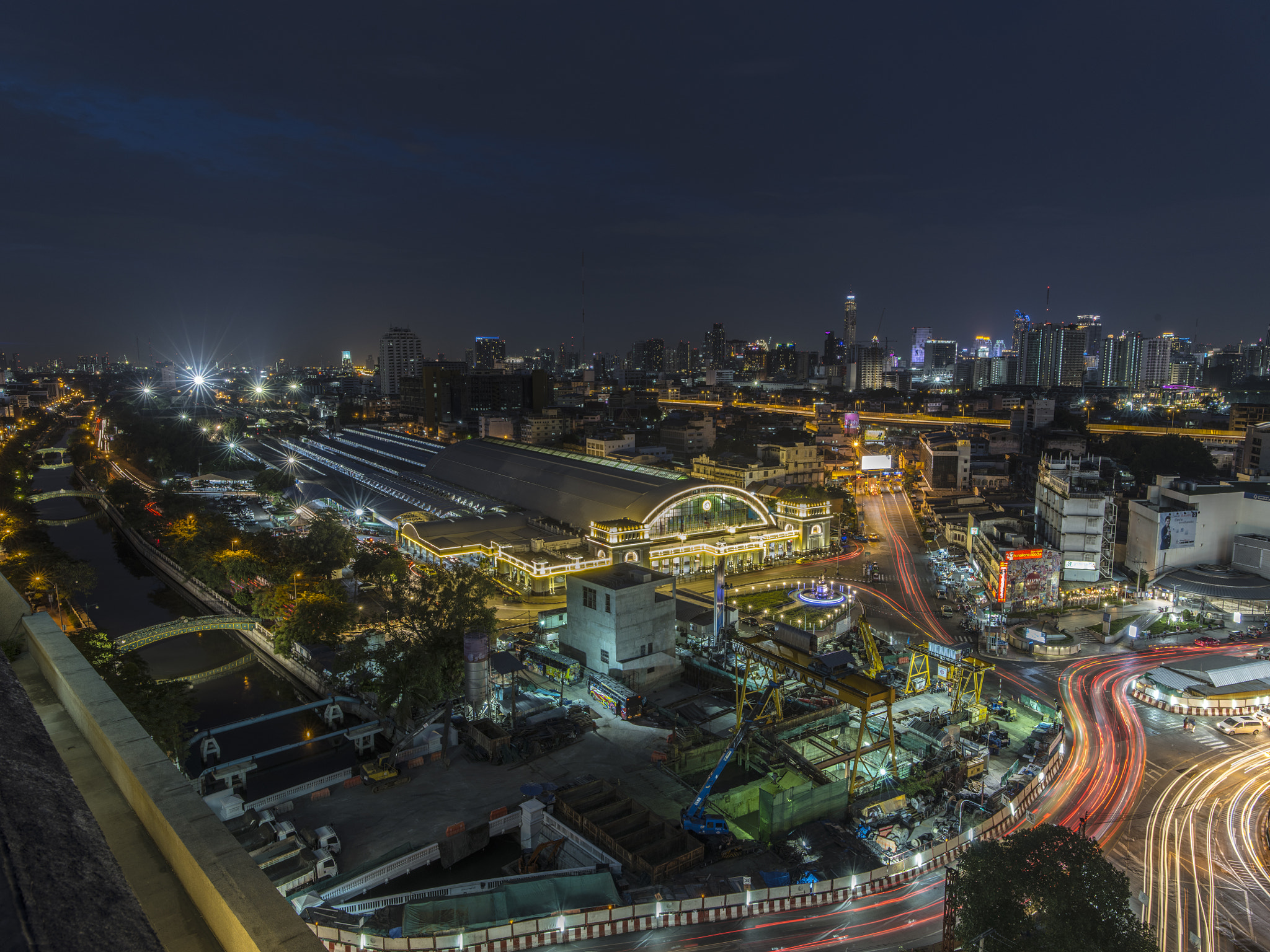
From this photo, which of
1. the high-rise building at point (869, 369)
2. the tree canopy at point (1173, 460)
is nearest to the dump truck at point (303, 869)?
the tree canopy at point (1173, 460)

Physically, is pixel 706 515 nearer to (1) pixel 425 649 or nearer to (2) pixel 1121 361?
(1) pixel 425 649

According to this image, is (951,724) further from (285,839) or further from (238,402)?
(238,402)

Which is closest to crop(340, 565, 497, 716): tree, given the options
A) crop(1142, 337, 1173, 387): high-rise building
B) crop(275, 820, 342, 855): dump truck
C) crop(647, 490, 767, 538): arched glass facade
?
crop(275, 820, 342, 855): dump truck

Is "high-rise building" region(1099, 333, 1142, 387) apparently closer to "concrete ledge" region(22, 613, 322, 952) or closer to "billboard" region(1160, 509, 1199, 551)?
"billboard" region(1160, 509, 1199, 551)

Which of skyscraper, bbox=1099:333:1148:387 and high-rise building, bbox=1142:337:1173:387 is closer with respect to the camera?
high-rise building, bbox=1142:337:1173:387

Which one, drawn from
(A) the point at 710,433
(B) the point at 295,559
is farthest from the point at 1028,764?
(A) the point at 710,433
